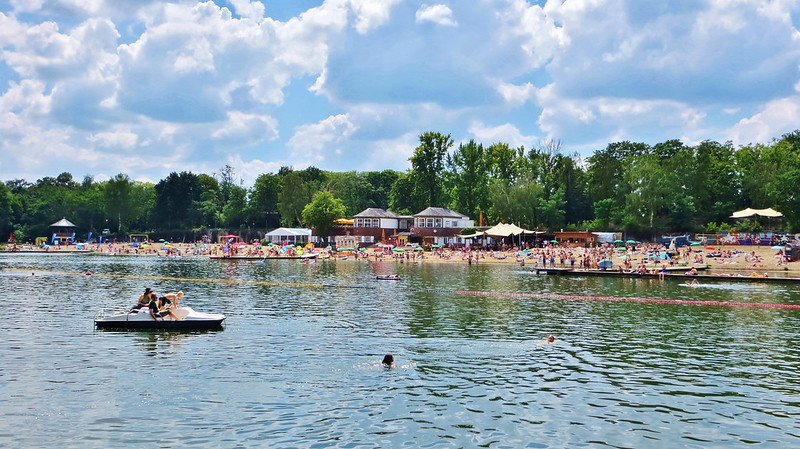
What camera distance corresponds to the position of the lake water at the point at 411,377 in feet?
59.9

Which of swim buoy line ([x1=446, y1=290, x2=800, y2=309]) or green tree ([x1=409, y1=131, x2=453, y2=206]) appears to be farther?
green tree ([x1=409, y1=131, x2=453, y2=206])

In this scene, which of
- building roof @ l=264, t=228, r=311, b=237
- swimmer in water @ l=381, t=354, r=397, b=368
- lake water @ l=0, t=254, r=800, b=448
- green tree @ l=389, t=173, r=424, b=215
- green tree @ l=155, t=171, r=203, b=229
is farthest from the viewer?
green tree @ l=155, t=171, r=203, b=229

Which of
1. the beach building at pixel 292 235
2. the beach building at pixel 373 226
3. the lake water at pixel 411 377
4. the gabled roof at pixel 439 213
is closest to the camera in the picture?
the lake water at pixel 411 377

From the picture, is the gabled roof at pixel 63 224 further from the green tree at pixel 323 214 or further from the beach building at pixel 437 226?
the beach building at pixel 437 226

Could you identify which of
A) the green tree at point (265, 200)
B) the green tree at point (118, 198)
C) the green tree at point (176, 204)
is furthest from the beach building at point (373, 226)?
the green tree at point (118, 198)

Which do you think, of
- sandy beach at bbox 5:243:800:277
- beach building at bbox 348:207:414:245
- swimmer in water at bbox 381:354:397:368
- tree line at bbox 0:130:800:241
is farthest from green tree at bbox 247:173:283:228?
swimmer in water at bbox 381:354:397:368

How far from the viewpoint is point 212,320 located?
1361 inches

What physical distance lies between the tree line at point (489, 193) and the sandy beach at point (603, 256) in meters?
13.7

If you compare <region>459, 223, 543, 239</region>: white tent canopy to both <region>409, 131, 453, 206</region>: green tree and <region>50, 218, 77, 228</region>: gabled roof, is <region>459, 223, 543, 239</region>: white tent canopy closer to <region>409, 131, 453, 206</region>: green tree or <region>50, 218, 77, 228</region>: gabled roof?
<region>409, 131, 453, 206</region>: green tree

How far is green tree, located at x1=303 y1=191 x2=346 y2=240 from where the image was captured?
436ft

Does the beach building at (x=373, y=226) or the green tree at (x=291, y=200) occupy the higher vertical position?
the green tree at (x=291, y=200)

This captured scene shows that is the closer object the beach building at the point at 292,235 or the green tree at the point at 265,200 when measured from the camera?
the beach building at the point at 292,235

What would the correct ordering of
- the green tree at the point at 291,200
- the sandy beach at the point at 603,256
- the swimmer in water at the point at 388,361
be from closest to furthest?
the swimmer in water at the point at 388,361
the sandy beach at the point at 603,256
the green tree at the point at 291,200

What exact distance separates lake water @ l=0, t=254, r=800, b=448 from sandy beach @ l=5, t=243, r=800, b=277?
34290 mm
